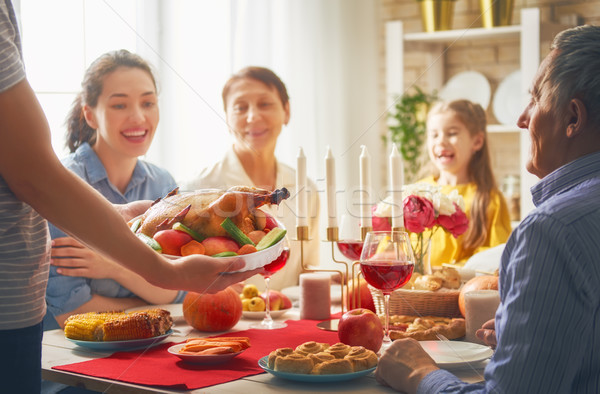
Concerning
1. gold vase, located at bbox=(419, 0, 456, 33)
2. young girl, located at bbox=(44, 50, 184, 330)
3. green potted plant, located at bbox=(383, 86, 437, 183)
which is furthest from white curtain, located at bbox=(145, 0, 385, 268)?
young girl, located at bbox=(44, 50, 184, 330)

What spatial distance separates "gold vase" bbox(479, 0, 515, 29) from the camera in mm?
3791

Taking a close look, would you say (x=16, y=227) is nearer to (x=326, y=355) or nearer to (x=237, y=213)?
(x=237, y=213)

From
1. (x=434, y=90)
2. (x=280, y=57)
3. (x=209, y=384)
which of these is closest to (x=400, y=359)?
(x=209, y=384)

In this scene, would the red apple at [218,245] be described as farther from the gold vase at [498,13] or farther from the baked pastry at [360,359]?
the gold vase at [498,13]

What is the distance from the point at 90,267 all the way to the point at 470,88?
9.34 feet

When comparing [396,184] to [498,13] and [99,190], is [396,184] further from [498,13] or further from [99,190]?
[498,13]

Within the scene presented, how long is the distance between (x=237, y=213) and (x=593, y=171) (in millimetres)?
585

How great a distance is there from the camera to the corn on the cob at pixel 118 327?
1.32m

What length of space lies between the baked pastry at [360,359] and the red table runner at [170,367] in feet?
0.55

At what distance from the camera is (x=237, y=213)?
1188mm

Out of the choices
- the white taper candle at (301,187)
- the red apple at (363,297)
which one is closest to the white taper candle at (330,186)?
the white taper candle at (301,187)

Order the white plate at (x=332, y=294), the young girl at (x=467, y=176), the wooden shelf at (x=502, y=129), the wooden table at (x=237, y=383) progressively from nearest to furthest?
the wooden table at (x=237, y=383), the white plate at (x=332, y=294), the young girl at (x=467, y=176), the wooden shelf at (x=502, y=129)

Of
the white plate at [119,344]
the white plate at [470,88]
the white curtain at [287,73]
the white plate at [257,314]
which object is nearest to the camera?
the white plate at [119,344]

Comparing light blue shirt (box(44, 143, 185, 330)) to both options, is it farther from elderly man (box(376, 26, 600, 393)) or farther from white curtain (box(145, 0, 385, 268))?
elderly man (box(376, 26, 600, 393))
